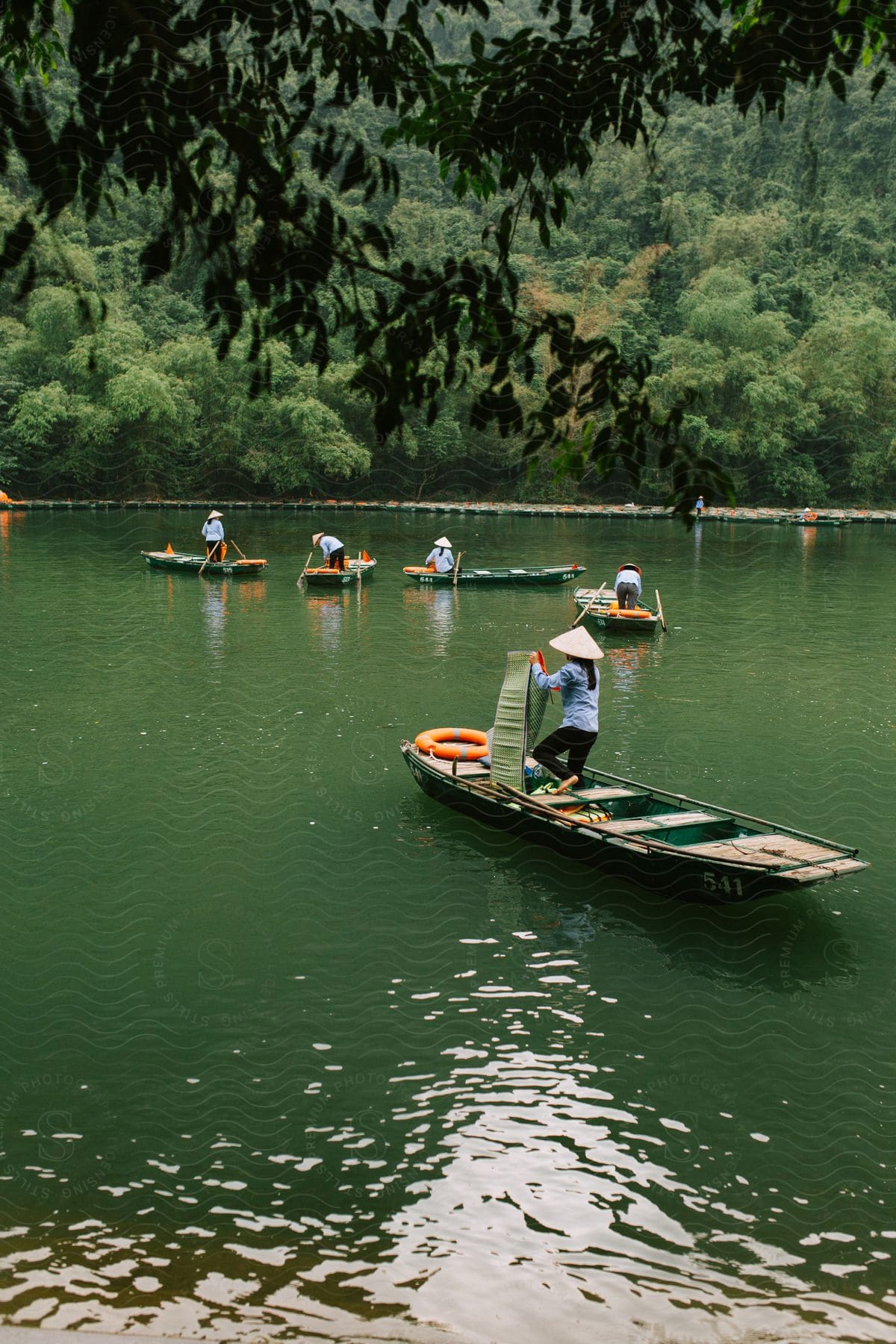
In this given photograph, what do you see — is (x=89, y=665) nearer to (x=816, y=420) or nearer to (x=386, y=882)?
(x=386, y=882)

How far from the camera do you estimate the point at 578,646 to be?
822 cm

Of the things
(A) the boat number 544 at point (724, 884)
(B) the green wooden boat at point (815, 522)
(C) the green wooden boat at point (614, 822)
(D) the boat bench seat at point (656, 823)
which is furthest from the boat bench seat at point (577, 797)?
(B) the green wooden boat at point (815, 522)

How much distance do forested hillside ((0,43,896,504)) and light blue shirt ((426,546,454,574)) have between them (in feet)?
38.0

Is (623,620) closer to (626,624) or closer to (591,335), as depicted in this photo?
(626,624)

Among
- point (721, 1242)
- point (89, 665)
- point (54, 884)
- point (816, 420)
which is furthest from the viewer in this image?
point (816, 420)

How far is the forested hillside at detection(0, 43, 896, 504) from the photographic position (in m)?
37.7

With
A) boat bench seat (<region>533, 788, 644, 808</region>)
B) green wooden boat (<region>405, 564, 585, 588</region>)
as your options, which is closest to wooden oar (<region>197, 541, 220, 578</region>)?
green wooden boat (<region>405, 564, 585, 588</region>)

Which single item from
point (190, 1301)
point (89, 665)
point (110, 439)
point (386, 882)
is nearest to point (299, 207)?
point (190, 1301)

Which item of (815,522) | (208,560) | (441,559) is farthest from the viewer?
(815,522)

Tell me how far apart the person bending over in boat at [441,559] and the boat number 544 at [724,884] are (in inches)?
593

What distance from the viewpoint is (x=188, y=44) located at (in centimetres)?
340

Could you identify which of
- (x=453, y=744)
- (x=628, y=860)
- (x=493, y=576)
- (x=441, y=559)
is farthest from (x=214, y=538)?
(x=628, y=860)

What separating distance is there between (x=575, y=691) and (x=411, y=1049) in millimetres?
3209

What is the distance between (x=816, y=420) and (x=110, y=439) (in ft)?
78.5
